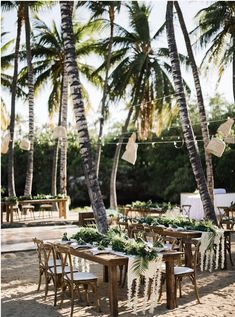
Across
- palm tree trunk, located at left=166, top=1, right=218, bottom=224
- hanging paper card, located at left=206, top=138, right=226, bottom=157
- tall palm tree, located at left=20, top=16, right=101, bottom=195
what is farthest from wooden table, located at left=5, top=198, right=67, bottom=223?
palm tree trunk, located at left=166, top=1, right=218, bottom=224

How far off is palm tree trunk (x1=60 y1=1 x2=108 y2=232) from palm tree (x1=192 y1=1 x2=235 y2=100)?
8.32m

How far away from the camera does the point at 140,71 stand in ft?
62.6

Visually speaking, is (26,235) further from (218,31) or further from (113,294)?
(218,31)

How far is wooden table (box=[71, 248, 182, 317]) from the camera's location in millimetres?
5422

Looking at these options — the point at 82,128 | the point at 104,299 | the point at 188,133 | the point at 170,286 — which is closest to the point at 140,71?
the point at 188,133

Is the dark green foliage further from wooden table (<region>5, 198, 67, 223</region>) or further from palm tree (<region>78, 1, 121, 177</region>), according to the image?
wooden table (<region>5, 198, 67, 223</region>)

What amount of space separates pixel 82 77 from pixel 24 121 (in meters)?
14.9

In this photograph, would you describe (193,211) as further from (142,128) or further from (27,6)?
(27,6)

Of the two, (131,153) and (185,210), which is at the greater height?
(131,153)

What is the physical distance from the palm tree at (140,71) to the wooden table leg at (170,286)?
12.6 metres

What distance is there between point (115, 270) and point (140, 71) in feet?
47.5

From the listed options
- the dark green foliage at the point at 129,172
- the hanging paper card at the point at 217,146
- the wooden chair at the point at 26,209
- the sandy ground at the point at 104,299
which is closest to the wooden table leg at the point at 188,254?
the sandy ground at the point at 104,299

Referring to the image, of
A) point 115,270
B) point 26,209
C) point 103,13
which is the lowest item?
point 115,270

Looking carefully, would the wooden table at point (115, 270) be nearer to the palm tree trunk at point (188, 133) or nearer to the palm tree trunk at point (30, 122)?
the palm tree trunk at point (188, 133)
